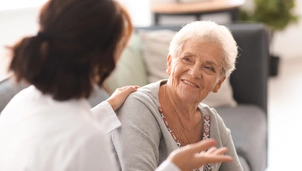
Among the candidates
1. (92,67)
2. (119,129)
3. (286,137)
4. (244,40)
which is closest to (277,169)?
(286,137)

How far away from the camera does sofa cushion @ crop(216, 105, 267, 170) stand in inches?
95.7

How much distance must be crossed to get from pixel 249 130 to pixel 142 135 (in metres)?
1.11

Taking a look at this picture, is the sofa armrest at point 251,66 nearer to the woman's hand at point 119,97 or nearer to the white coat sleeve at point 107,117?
the woman's hand at point 119,97

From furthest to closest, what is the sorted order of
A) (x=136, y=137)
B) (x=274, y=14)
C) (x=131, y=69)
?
(x=274, y=14)
(x=131, y=69)
(x=136, y=137)

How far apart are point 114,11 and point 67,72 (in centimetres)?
17

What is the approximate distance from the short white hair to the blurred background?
633 mm

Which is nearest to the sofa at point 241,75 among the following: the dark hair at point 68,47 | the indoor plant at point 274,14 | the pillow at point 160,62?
the pillow at point 160,62

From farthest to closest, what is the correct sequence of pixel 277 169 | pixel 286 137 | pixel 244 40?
pixel 286 137 < pixel 277 169 < pixel 244 40

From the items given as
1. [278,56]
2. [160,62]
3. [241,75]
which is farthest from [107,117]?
[278,56]

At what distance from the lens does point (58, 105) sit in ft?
3.67

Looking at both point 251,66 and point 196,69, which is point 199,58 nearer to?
point 196,69

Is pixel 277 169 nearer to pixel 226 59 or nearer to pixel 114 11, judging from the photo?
pixel 226 59

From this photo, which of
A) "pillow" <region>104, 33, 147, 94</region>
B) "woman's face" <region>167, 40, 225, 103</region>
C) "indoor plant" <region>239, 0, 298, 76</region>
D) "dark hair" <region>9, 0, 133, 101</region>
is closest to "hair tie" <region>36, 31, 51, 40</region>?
"dark hair" <region>9, 0, 133, 101</region>

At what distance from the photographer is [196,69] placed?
173cm
